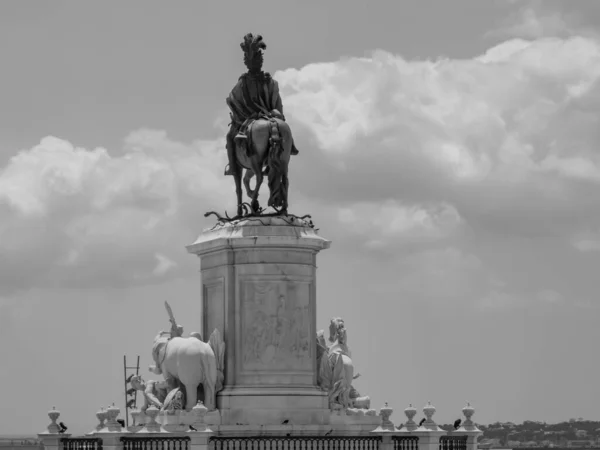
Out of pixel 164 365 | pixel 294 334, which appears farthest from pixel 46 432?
pixel 294 334

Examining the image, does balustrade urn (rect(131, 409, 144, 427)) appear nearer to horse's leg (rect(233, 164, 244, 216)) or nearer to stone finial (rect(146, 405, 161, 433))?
stone finial (rect(146, 405, 161, 433))

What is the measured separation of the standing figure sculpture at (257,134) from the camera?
1797 inches

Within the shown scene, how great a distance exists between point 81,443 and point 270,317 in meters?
5.37

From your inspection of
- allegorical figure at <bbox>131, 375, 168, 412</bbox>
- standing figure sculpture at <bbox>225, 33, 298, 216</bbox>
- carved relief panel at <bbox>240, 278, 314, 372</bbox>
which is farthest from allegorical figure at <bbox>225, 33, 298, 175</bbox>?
allegorical figure at <bbox>131, 375, 168, 412</bbox>

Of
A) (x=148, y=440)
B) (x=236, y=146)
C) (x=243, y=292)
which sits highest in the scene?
(x=236, y=146)

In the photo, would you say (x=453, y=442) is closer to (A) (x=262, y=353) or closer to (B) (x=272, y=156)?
(A) (x=262, y=353)

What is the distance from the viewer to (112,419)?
42.6 meters

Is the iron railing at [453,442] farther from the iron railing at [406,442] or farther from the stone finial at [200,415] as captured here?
the stone finial at [200,415]

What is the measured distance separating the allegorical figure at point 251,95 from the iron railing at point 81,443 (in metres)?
7.91

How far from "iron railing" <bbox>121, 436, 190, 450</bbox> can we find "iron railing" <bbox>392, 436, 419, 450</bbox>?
17.3 feet

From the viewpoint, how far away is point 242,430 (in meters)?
43.4

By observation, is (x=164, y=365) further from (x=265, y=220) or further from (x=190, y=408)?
(x=265, y=220)

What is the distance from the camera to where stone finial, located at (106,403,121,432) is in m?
42.3

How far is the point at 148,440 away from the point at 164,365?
10.0 ft
